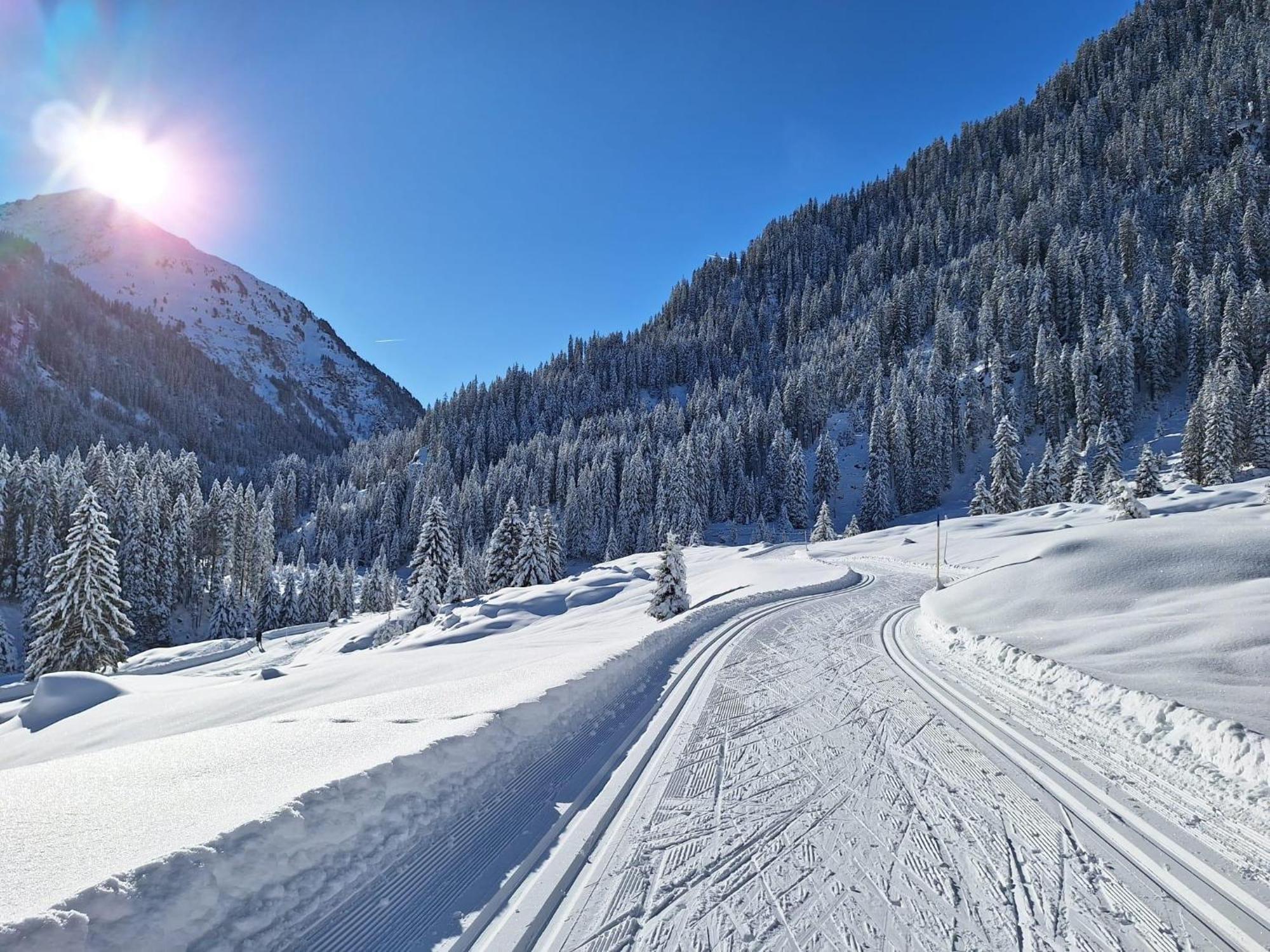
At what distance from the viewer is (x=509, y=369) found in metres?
170

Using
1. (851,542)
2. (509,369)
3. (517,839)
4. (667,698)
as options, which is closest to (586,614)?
(667,698)

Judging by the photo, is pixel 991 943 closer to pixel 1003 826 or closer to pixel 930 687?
pixel 1003 826

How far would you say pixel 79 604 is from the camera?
29.3 metres

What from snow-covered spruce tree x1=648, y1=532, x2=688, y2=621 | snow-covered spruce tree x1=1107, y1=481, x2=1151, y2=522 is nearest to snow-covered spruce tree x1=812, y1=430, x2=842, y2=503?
snow-covered spruce tree x1=1107, y1=481, x2=1151, y2=522

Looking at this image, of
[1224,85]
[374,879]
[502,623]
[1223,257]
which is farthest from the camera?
[1224,85]

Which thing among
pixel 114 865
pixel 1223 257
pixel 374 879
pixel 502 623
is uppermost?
pixel 1223 257

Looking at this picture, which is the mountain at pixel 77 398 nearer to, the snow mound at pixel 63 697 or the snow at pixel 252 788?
the snow mound at pixel 63 697

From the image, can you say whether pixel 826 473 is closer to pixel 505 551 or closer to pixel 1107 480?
pixel 1107 480

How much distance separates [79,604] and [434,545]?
1827 centimetres

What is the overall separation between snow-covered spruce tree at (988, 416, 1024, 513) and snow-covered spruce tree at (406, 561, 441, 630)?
197ft

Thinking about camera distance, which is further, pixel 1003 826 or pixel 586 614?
pixel 586 614

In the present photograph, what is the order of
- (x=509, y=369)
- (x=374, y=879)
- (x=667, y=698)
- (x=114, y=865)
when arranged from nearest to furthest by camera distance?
(x=114, y=865) < (x=374, y=879) < (x=667, y=698) < (x=509, y=369)

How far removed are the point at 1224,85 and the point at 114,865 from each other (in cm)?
20564

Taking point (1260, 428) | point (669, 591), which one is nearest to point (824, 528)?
point (1260, 428)
